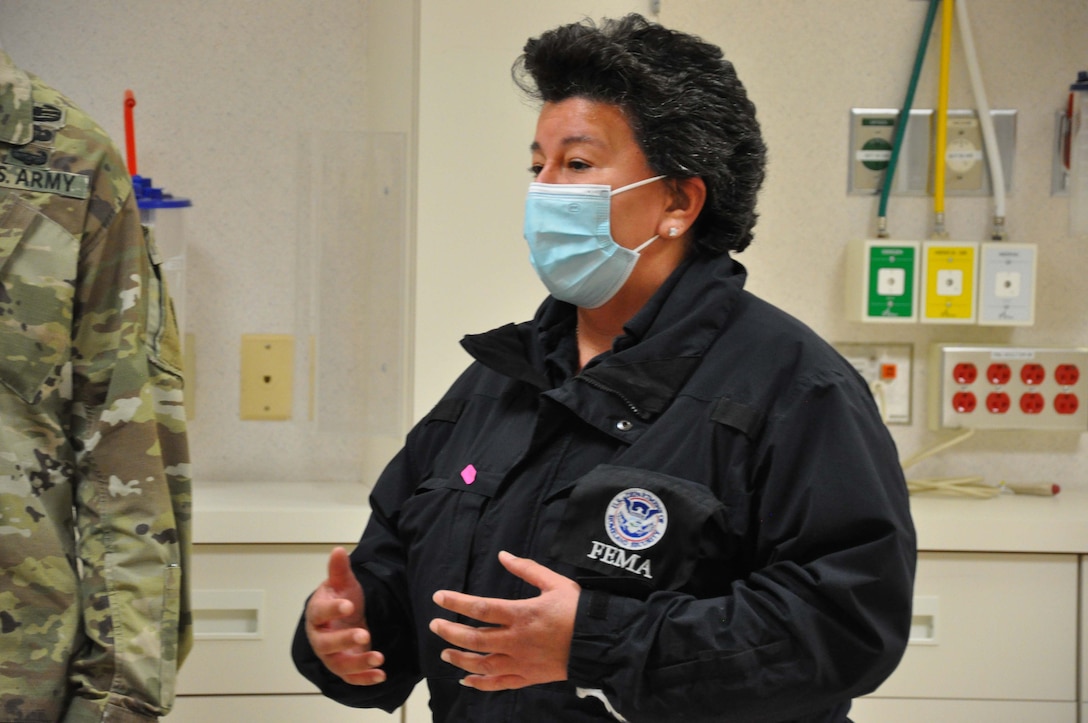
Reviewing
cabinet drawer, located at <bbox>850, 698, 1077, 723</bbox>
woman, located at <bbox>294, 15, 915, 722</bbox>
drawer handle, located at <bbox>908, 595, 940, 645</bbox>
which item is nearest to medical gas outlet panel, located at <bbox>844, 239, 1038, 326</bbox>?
drawer handle, located at <bbox>908, 595, 940, 645</bbox>

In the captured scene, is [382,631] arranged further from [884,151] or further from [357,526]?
[884,151]

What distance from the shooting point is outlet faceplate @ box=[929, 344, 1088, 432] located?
2.26 meters

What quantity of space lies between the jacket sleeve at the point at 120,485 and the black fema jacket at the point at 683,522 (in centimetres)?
18

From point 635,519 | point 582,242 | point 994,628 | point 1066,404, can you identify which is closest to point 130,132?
point 582,242

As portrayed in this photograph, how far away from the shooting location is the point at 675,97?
1.21 meters

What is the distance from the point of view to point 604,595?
3.46 feet

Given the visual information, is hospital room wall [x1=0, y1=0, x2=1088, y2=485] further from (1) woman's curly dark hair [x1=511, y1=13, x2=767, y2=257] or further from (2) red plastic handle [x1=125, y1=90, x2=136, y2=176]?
(1) woman's curly dark hair [x1=511, y1=13, x2=767, y2=257]

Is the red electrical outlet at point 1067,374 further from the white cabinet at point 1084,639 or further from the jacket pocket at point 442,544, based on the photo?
the jacket pocket at point 442,544

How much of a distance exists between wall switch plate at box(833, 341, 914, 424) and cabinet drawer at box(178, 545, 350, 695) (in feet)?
3.86

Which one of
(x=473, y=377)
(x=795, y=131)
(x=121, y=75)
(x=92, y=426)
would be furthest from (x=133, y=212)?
(x=795, y=131)

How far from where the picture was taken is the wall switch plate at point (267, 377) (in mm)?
2295

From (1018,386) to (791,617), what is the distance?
1.47 meters

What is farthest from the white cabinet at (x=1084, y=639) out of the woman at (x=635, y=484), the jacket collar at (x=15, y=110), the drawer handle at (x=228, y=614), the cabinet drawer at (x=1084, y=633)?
the jacket collar at (x=15, y=110)

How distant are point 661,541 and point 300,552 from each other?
1.01m
